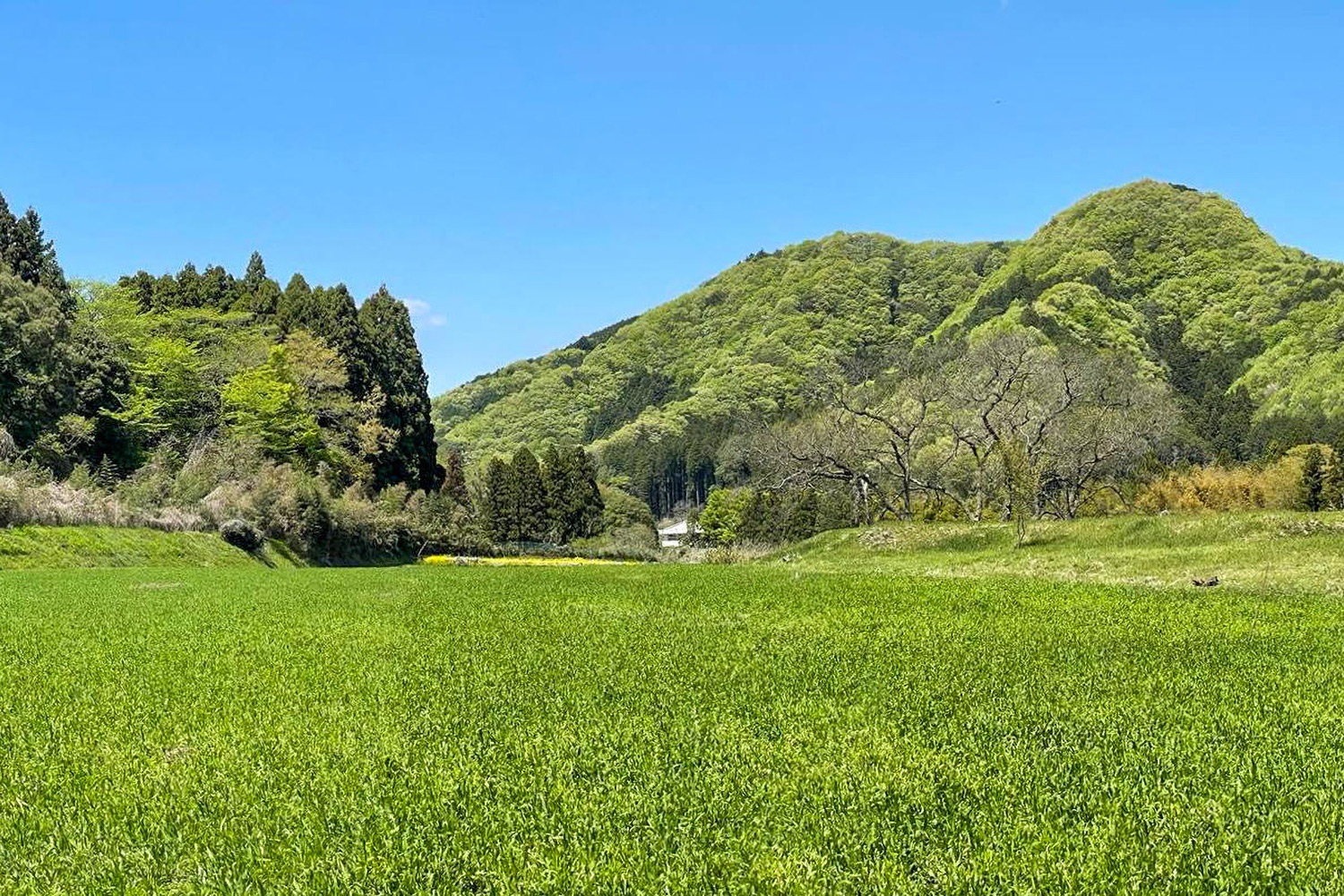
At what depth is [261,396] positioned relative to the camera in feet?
186

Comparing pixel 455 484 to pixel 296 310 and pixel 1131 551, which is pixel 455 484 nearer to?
pixel 296 310

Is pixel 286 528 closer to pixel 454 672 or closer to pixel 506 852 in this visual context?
pixel 454 672

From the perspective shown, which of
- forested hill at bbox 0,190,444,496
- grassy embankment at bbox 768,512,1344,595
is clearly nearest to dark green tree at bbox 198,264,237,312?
forested hill at bbox 0,190,444,496

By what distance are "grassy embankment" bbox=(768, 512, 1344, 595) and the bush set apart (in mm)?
28508

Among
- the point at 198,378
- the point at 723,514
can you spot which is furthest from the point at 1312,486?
the point at 198,378

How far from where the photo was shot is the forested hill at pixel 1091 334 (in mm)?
107688

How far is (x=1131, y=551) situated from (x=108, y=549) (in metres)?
39.2

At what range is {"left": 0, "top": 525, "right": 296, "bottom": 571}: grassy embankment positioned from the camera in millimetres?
34156

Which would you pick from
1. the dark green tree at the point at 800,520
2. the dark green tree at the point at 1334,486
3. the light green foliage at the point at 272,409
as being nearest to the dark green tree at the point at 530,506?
the dark green tree at the point at 800,520

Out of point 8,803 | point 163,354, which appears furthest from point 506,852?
point 163,354

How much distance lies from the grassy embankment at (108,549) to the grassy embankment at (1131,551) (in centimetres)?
2765

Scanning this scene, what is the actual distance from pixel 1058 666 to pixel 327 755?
25.6 ft

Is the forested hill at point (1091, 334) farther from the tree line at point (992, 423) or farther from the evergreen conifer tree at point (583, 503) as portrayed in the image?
the tree line at point (992, 423)

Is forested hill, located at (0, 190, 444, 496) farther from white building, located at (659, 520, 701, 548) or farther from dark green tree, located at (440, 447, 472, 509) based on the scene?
white building, located at (659, 520, 701, 548)
